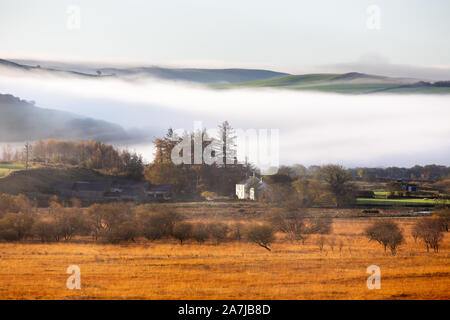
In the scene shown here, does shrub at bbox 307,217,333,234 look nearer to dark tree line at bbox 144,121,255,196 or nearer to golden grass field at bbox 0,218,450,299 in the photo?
golden grass field at bbox 0,218,450,299

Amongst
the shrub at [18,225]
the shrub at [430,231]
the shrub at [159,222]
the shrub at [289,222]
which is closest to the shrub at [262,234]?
the shrub at [289,222]

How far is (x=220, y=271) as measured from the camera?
1063 centimetres

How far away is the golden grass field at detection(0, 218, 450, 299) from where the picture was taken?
9180 millimetres

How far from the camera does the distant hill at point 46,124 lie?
45.5ft

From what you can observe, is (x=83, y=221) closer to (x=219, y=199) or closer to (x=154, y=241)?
(x=154, y=241)

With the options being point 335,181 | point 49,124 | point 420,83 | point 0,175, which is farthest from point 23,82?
point 420,83

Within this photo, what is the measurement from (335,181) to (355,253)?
9.84ft

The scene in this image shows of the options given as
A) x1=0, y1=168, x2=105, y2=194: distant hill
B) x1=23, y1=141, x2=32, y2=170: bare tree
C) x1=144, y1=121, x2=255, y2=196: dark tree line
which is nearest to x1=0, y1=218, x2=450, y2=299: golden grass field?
x1=144, y1=121, x2=255, y2=196: dark tree line

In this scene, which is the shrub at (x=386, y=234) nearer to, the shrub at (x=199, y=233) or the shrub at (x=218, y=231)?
the shrub at (x=218, y=231)

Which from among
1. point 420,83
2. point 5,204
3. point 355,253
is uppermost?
point 420,83

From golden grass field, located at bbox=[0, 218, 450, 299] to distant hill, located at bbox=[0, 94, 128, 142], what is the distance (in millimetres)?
2946

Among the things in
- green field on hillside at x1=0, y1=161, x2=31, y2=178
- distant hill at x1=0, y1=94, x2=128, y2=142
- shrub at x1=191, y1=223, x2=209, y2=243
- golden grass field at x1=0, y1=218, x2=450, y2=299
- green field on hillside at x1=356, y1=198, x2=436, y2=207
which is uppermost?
distant hill at x1=0, y1=94, x2=128, y2=142

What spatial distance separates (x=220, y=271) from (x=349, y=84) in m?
5.62

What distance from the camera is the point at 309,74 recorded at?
12758 millimetres
